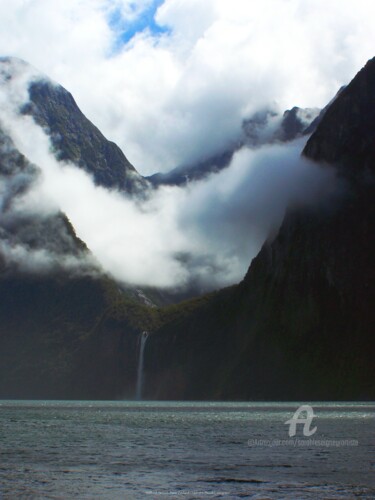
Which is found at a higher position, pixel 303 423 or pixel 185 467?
pixel 303 423

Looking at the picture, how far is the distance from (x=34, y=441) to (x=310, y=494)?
3902 centimetres

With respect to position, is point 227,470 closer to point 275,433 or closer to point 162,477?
point 162,477

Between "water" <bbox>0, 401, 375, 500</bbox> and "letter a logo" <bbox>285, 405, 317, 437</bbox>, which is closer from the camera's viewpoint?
"water" <bbox>0, 401, 375, 500</bbox>

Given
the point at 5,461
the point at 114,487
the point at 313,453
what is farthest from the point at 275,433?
the point at 114,487

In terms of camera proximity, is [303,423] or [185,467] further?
[303,423]

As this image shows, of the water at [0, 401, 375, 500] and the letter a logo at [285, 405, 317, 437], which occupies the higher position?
the letter a logo at [285, 405, 317, 437]

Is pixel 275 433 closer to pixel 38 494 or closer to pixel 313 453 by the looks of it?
pixel 313 453

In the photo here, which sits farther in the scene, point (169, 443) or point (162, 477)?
point (169, 443)

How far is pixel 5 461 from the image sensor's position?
159ft

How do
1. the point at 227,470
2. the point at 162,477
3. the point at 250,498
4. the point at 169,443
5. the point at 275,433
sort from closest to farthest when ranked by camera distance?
the point at 250,498 → the point at 162,477 → the point at 227,470 → the point at 169,443 → the point at 275,433

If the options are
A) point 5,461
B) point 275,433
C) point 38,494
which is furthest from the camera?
point 275,433

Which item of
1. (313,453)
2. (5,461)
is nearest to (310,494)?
(313,453)

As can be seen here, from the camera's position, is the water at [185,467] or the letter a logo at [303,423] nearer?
the water at [185,467]

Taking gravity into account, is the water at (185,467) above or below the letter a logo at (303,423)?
below
